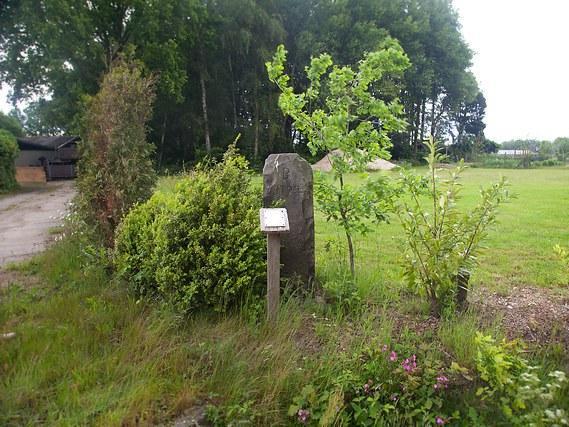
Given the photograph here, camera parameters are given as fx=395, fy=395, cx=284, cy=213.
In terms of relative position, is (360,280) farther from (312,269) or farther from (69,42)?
(69,42)

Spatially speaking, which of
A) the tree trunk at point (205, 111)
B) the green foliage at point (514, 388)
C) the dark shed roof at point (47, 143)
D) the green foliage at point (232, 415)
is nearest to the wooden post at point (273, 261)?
the green foliage at point (232, 415)

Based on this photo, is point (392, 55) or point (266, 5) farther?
point (266, 5)

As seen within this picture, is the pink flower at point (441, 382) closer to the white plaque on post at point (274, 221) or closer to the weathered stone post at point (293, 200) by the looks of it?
the white plaque on post at point (274, 221)

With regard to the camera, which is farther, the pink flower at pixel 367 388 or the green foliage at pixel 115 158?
the green foliage at pixel 115 158

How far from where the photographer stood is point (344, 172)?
3.57 meters

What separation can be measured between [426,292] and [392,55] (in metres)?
2.02

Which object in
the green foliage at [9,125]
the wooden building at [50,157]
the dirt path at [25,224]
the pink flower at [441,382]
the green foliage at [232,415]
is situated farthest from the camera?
the green foliage at [9,125]

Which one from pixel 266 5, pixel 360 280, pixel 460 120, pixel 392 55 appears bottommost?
pixel 360 280

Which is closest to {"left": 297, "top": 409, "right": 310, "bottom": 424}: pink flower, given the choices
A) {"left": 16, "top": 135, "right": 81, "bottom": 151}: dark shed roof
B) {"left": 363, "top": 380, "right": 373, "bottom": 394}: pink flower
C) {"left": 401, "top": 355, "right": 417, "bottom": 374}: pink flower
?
{"left": 363, "top": 380, "right": 373, "bottom": 394}: pink flower

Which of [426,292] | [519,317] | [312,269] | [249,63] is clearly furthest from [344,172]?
[249,63]

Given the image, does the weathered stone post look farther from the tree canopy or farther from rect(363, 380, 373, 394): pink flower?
the tree canopy

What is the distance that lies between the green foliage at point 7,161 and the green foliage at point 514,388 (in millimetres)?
18125

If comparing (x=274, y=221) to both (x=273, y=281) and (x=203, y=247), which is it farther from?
(x=203, y=247)

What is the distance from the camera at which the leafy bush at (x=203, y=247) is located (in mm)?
3006
